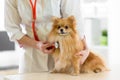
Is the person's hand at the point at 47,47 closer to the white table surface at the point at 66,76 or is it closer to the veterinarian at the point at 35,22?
the veterinarian at the point at 35,22

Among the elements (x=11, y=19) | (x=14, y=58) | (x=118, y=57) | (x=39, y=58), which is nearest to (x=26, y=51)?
(x=39, y=58)

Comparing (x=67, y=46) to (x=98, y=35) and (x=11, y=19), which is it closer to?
(x=11, y=19)

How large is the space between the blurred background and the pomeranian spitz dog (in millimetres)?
1300

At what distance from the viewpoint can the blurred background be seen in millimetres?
3037

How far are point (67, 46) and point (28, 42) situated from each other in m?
0.27

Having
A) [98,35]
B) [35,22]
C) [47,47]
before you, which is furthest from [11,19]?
[98,35]

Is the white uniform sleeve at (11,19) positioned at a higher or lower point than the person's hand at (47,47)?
higher

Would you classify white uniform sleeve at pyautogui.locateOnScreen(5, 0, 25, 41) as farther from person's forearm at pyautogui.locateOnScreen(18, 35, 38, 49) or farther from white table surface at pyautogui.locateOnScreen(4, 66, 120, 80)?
white table surface at pyautogui.locateOnScreen(4, 66, 120, 80)

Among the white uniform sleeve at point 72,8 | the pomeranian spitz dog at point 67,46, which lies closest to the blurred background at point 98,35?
the white uniform sleeve at point 72,8

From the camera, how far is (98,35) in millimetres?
3713

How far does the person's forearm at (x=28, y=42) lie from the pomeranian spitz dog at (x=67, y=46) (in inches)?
Result: 4.9

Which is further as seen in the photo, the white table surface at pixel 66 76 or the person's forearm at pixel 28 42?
the person's forearm at pixel 28 42

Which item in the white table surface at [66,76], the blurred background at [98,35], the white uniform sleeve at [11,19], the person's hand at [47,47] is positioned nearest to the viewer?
the white table surface at [66,76]

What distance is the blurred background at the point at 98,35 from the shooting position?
3037mm
